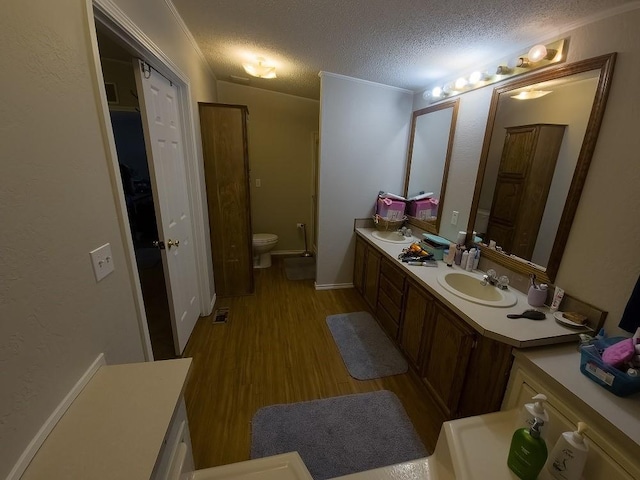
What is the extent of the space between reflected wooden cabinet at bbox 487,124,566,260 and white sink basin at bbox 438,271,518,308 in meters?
0.28

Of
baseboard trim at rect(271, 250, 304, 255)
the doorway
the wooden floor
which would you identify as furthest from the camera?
baseboard trim at rect(271, 250, 304, 255)

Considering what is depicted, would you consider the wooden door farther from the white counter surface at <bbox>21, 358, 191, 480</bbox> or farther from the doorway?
the white counter surface at <bbox>21, 358, 191, 480</bbox>

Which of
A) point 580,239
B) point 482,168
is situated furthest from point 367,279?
point 580,239

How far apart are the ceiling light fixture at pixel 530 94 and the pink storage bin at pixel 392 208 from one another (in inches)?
52.9

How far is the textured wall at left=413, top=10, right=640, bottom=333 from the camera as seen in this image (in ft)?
→ 3.73

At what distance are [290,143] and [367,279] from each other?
243 cm

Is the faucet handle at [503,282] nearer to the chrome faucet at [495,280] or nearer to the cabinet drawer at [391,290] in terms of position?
the chrome faucet at [495,280]

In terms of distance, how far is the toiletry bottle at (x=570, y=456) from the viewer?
2.67 ft

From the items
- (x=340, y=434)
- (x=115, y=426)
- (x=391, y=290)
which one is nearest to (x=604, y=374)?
(x=340, y=434)

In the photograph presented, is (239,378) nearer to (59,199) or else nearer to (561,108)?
(59,199)

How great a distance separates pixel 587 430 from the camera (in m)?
0.91

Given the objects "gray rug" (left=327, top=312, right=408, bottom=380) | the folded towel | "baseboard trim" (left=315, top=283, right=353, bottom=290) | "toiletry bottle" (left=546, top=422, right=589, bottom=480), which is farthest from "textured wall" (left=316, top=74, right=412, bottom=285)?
"toiletry bottle" (left=546, top=422, right=589, bottom=480)

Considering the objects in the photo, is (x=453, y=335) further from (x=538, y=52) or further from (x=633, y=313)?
(x=538, y=52)

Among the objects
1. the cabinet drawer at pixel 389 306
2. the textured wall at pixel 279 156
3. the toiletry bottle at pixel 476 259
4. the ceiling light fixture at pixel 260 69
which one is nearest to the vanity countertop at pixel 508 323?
the toiletry bottle at pixel 476 259
